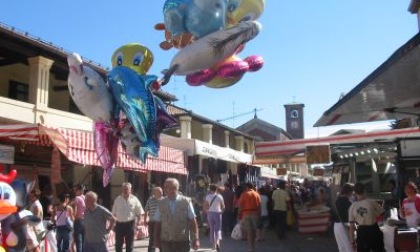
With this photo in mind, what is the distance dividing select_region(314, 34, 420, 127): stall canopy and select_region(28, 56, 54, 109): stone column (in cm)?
947

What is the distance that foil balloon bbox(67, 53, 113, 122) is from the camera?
6195 mm

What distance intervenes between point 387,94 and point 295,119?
67.7m

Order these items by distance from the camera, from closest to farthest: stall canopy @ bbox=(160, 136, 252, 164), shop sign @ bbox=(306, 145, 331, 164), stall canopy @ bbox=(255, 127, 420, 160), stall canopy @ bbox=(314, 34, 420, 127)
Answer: stall canopy @ bbox=(314, 34, 420, 127), shop sign @ bbox=(306, 145, 331, 164), stall canopy @ bbox=(255, 127, 420, 160), stall canopy @ bbox=(160, 136, 252, 164)

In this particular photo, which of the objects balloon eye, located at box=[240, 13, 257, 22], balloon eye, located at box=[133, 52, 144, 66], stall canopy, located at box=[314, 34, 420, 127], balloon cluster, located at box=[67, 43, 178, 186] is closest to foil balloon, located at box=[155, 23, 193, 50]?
balloon cluster, located at box=[67, 43, 178, 186]

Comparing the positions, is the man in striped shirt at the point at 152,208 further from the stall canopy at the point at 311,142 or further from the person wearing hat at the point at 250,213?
the stall canopy at the point at 311,142

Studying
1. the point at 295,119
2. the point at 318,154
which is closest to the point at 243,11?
the point at 318,154

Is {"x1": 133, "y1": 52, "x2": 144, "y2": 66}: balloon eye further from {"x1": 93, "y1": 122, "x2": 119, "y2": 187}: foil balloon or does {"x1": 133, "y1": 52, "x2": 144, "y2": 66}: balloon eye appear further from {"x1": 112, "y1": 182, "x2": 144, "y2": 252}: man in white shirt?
{"x1": 112, "y1": 182, "x2": 144, "y2": 252}: man in white shirt

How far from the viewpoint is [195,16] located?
6355 mm

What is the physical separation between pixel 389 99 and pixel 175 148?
27.1 feet

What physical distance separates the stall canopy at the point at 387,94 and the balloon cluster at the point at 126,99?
295 centimetres

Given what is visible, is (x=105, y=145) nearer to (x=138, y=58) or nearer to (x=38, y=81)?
(x=138, y=58)

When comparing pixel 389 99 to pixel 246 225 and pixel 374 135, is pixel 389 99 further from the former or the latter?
pixel 374 135

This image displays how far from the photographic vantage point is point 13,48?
15297 mm

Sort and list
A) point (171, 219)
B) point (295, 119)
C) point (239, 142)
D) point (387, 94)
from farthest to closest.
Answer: point (295, 119)
point (239, 142)
point (387, 94)
point (171, 219)
